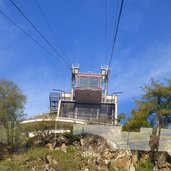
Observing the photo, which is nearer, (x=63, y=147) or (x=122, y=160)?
(x=122, y=160)

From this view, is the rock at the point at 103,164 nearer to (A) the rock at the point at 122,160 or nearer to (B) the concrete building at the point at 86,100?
(A) the rock at the point at 122,160

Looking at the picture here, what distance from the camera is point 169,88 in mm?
36969

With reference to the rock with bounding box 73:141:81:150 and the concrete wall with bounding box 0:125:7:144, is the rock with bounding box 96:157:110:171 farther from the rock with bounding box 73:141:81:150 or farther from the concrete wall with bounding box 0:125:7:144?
the concrete wall with bounding box 0:125:7:144

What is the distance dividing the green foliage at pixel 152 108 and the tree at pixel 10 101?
8.77 m

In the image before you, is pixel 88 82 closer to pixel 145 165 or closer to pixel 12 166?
→ pixel 145 165

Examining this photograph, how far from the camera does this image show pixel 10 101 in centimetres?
3550

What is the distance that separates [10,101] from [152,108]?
11746 millimetres

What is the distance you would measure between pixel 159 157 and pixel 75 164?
603 centimetres

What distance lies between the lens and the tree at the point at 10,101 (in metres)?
34.6

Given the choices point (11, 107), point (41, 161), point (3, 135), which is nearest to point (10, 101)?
point (11, 107)

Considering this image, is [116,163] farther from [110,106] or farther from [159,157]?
[110,106]

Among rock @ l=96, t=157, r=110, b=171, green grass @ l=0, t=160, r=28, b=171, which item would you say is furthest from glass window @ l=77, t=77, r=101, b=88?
rock @ l=96, t=157, r=110, b=171

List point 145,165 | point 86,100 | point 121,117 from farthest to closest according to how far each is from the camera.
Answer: point 86,100 → point 121,117 → point 145,165

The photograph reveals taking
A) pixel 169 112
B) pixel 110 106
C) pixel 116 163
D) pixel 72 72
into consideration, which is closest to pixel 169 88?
pixel 169 112
